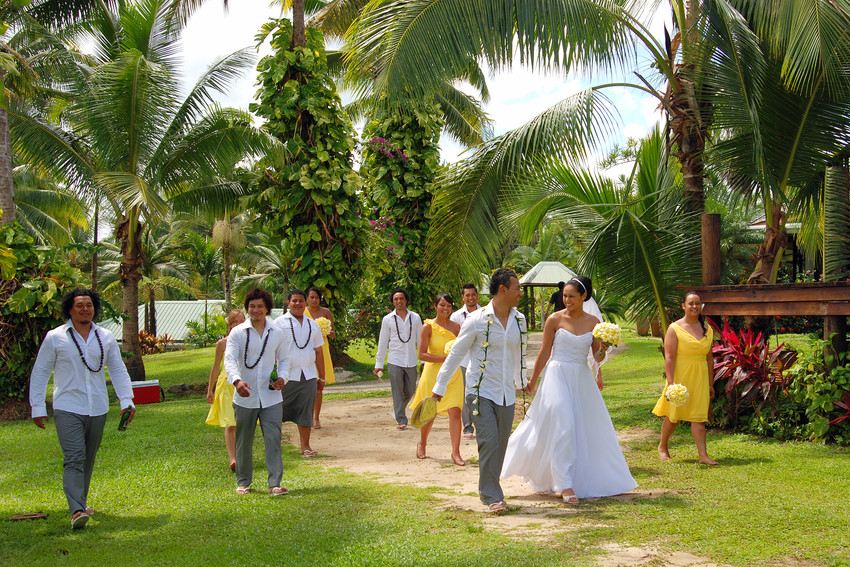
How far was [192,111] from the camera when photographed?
52.4 ft

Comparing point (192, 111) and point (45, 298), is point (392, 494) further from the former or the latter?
point (192, 111)

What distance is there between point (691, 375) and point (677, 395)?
0.43m

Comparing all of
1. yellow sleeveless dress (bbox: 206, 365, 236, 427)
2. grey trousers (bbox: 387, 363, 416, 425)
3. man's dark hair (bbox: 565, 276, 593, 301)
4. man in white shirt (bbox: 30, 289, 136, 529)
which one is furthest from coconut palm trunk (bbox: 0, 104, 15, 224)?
man's dark hair (bbox: 565, 276, 593, 301)

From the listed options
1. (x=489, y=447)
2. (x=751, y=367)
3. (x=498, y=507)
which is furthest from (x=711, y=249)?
(x=498, y=507)

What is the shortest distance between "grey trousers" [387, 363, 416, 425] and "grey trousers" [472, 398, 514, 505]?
4386 mm

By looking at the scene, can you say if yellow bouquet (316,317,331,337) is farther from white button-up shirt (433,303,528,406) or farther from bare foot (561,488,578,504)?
bare foot (561,488,578,504)

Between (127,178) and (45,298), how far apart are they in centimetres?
299

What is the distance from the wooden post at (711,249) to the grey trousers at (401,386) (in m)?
4.00

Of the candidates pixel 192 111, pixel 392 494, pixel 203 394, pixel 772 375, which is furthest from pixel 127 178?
pixel 772 375

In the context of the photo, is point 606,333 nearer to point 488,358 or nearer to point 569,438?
point 569,438

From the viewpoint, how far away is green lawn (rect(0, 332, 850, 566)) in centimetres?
485

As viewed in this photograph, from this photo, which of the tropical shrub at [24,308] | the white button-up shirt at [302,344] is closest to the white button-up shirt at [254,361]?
the white button-up shirt at [302,344]

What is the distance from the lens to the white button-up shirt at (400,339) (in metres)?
10.3

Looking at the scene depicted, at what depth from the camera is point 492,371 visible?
20.0ft
